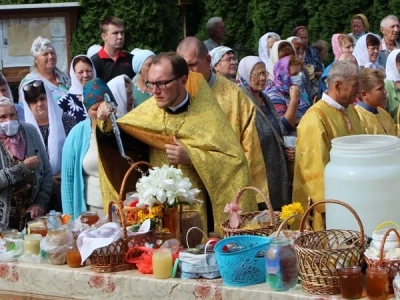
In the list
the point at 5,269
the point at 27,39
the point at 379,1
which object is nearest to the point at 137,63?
the point at 27,39

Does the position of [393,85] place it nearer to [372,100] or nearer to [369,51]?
[369,51]

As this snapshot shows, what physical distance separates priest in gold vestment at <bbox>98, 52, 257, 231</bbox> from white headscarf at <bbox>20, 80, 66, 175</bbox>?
5.51 ft

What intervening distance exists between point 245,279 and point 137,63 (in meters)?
4.77

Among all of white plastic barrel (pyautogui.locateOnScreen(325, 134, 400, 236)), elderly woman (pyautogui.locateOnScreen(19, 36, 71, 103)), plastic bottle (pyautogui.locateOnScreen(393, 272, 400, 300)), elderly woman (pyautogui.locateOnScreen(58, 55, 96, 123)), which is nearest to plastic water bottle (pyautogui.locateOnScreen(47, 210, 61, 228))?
white plastic barrel (pyautogui.locateOnScreen(325, 134, 400, 236))

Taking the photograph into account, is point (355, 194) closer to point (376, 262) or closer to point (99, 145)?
point (376, 262)

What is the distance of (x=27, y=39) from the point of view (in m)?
10.6

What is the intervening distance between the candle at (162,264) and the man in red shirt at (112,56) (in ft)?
16.2

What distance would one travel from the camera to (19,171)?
22.2 feet

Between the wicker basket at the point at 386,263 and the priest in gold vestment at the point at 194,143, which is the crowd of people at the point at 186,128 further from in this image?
the wicker basket at the point at 386,263

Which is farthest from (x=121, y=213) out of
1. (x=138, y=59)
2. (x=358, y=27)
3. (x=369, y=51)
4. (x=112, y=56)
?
(x=358, y=27)

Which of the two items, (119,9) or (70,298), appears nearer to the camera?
(70,298)

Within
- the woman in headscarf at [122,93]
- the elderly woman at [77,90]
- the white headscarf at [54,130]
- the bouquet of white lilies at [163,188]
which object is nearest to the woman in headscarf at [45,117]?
the white headscarf at [54,130]

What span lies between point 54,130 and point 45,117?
15 cm

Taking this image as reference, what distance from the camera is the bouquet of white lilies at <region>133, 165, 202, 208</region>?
17.4 ft
